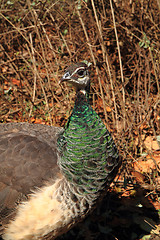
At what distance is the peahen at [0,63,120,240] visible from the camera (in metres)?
2.74

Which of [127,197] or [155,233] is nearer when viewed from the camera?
[155,233]

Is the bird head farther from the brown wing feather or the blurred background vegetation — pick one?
the blurred background vegetation

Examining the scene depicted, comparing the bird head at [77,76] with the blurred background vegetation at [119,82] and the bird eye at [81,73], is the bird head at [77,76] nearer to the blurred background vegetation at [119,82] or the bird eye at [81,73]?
the bird eye at [81,73]

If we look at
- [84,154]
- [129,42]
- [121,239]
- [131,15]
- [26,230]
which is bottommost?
[121,239]

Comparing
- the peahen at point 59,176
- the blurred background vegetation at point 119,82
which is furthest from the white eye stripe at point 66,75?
the blurred background vegetation at point 119,82

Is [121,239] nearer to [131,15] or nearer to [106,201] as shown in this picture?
[106,201]

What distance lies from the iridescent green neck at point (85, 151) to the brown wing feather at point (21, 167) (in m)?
0.16

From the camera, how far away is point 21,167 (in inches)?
111

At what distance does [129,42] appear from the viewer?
4.64 meters

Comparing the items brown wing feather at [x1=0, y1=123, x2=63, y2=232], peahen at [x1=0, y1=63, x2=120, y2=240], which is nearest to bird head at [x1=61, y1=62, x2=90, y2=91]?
peahen at [x1=0, y1=63, x2=120, y2=240]

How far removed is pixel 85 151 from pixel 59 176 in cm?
36

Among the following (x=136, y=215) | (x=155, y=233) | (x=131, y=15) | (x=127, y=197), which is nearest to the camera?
(x=155, y=233)

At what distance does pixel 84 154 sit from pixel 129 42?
2.54m

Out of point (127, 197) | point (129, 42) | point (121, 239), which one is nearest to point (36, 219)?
point (121, 239)
